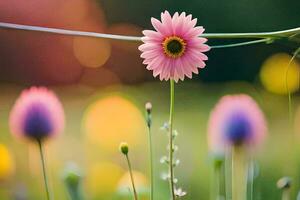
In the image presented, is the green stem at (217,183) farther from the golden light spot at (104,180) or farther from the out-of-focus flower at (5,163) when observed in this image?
the out-of-focus flower at (5,163)

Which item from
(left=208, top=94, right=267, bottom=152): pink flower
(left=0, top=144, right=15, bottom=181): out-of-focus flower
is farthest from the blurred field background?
(left=208, top=94, right=267, bottom=152): pink flower

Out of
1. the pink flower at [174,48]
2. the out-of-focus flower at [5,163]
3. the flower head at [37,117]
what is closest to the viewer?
the pink flower at [174,48]

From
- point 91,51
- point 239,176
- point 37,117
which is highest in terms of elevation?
point 91,51

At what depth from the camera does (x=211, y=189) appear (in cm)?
107

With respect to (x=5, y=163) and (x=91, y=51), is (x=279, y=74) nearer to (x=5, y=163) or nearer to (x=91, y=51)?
(x=91, y=51)

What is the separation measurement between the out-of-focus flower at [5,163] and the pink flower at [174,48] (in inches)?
13.4

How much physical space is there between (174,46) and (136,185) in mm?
292

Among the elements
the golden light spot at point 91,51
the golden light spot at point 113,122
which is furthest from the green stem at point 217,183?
the golden light spot at point 91,51

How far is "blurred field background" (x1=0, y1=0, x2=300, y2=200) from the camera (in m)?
1.04

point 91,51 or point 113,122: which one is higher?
point 91,51

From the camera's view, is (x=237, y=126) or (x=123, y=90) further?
(x=123, y=90)

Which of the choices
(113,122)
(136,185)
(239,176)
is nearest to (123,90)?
(113,122)

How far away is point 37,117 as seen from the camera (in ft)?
3.11

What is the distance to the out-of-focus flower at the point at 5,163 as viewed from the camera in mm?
1053
